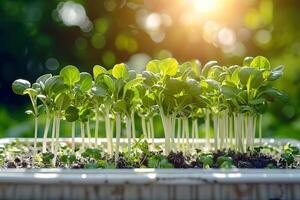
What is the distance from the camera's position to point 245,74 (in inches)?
34.2

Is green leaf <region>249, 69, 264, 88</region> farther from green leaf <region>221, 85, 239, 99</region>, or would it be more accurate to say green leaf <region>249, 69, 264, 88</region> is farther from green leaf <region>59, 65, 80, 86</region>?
green leaf <region>59, 65, 80, 86</region>

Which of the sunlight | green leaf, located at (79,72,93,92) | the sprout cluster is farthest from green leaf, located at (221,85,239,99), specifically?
the sunlight

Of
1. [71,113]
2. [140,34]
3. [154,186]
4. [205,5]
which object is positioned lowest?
[154,186]

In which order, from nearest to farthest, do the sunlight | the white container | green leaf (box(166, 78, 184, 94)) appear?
the white container, green leaf (box(166, 78, 184, 94)), the sunlight

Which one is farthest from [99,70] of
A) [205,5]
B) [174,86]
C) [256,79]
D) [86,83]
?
[205,5]

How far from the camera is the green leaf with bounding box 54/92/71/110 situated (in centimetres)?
90

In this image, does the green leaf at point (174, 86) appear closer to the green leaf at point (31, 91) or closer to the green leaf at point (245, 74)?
the green leaf at point (245, 74)

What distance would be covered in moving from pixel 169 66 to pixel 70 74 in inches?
6.6

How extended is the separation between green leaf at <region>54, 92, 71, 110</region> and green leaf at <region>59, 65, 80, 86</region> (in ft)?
0.09

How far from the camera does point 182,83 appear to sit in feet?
2.82

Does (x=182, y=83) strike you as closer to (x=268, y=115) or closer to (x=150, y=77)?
(x=150, y=77)

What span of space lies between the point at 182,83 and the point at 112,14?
85.3 inches

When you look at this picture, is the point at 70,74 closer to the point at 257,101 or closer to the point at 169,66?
the point at 169,66

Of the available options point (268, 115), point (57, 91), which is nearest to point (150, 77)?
point (57, 91)
